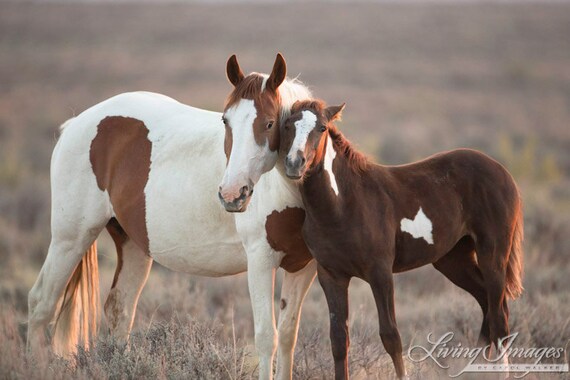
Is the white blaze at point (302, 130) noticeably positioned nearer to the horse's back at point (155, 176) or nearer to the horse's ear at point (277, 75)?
the horse's ear at point (277, 75)

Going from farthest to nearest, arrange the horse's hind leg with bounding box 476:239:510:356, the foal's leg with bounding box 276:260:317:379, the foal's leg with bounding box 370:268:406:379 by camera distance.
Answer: the foal's leg with bounding box 276:260:317:379 → the horse's hind leg with bounding box 476:239:510:356 → the foal's leg with bounding box 370:268:406:379

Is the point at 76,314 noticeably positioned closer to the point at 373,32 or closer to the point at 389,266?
the point at 389,266

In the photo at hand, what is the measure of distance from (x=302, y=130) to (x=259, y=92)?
403mm

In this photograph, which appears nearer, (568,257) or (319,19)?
(568,257)

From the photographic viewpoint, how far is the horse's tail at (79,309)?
18.0 feet

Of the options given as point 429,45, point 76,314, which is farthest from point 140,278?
point 429,45

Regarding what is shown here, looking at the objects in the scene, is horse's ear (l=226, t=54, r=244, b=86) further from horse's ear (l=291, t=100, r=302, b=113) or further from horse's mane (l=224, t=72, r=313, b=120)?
horse's ear (l=291, t=100, r=302, b=113)

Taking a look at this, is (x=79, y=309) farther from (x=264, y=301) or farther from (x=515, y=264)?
(x=515, y=264)

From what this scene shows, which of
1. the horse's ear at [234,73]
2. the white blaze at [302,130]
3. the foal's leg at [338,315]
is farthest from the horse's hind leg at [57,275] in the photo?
the white blaze at [302,130]

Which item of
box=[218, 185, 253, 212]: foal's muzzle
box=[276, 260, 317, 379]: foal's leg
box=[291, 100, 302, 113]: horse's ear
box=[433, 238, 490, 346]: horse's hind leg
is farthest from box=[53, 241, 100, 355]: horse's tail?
box=[433, 238, 490, 346]: horse's hind leg

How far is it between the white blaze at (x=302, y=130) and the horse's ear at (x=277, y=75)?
323 mm

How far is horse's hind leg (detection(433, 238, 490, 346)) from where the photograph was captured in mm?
4785

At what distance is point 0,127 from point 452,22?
99.3 ft

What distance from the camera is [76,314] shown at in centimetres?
556
